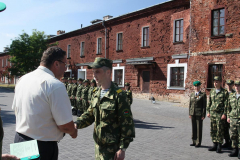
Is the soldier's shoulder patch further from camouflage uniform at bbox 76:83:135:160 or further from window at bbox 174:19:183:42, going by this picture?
window at bbox 174:19:183:42

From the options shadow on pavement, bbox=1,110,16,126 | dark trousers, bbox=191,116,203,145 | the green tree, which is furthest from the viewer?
the green tree

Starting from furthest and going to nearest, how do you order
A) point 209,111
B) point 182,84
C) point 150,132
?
point 182,84, point 150,132, point 209,111

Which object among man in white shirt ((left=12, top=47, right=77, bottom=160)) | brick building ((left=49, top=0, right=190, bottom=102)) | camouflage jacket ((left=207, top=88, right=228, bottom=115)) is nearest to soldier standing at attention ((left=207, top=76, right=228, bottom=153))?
camouflage jacket ((left=207, top=88, right=228, bottom=115))

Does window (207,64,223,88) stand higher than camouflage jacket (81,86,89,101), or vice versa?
window (207,64,223,88)

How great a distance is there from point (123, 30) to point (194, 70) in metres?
9.24

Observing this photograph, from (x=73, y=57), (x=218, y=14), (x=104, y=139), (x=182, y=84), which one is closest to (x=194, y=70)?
(x=182, y=84)

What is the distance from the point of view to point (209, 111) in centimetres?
675

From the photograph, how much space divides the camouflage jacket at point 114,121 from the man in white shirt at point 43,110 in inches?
22.2

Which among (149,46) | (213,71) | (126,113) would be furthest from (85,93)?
(149,46)

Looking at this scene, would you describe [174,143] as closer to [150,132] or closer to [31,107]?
[150,132]

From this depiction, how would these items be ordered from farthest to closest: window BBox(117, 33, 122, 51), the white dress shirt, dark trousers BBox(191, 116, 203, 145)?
1. window BBox(117, 33, 122, 51)
2. dark trousers BBox(191, 116, 203, 145)
3. the white dress shirt

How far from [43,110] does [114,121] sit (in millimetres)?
1004

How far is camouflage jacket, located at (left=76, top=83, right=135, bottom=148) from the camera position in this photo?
2947mm

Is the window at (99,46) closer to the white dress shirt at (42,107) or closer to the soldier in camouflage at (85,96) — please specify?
the soldier in camouflage at (85,96)
